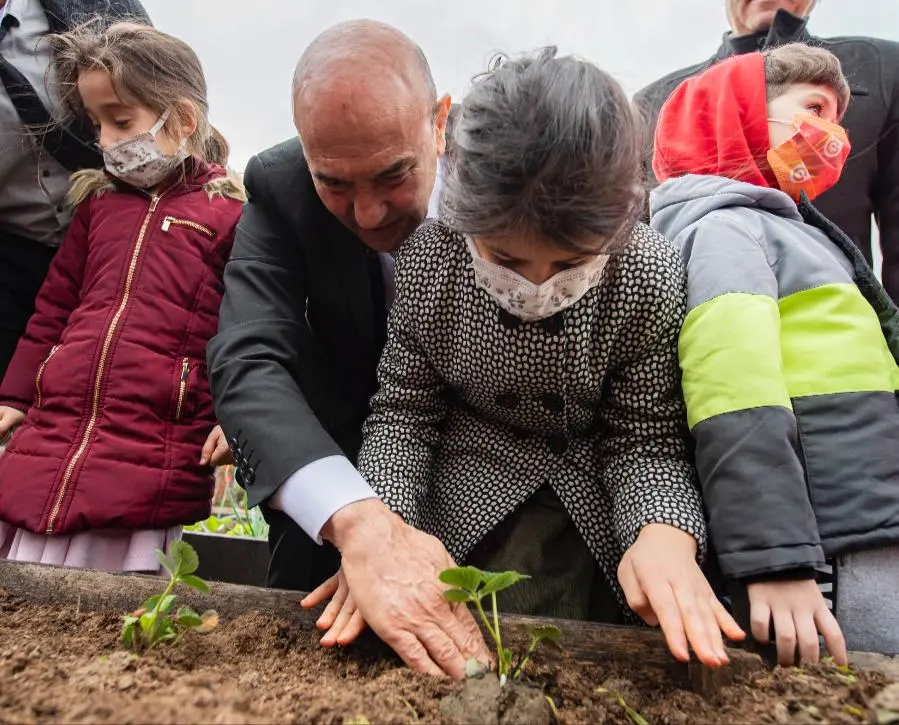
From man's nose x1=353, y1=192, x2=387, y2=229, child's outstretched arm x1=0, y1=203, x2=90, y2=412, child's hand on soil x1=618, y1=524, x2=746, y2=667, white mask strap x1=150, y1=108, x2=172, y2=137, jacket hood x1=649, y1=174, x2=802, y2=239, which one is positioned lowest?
child's hand on soil x1=618, y1=524, x2=746, y2=667

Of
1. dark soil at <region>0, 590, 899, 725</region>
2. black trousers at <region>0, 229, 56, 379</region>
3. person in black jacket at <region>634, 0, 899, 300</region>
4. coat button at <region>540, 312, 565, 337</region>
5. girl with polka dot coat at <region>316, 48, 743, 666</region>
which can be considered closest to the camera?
dark soil at <region>0, 590, 899, 725</region>

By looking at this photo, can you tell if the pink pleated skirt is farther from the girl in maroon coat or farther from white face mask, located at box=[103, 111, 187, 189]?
white face mask, located at box=[103, 111, 187, 189]

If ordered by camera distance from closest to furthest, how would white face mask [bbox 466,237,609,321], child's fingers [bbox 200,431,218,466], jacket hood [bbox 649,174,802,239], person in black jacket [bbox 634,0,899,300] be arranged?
white face mask [bbox 466,237,609,321] → jacket hood [bbox 649,174,802,239] → child's fingers [bbox 200,431,218,466] → person in black jacket [bbox 634,0,899,300]

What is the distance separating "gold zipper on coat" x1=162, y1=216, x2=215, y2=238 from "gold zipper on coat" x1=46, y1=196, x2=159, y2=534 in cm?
5

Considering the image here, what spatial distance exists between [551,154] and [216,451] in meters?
1.25

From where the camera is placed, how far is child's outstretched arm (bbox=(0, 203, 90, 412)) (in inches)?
83.0

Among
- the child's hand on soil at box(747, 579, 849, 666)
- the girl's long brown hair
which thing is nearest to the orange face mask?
the child's hand on soil at box(747, 579, 849, 666)

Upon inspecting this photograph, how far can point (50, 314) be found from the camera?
214 cm

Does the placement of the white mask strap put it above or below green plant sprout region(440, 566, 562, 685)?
above

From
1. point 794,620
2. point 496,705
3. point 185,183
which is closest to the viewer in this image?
point 496,705

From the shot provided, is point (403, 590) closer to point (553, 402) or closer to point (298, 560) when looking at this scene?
point (553, 402)

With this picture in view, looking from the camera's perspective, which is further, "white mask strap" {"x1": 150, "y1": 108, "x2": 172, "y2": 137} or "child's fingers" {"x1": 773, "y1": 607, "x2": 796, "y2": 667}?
"white mask strap" {"x1": 150, "y1": 108, "x2": 172, "y2": 137}

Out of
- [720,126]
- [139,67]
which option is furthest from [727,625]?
[139,67]

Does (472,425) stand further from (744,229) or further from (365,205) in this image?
(744,229)
